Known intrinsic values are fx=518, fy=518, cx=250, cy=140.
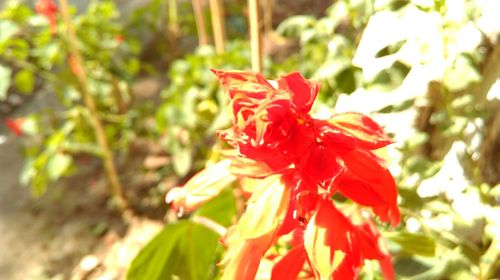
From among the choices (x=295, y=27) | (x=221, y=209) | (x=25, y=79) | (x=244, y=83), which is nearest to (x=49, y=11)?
(x=25, y=79)

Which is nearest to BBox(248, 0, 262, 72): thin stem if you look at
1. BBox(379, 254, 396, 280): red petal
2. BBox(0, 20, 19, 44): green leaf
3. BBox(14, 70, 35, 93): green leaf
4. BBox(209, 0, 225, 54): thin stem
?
BBox(379, 254, 396, 280): red petal

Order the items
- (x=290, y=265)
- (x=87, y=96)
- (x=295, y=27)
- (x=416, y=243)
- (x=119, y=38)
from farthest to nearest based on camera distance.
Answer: (x=119, y=38) < (x=87, y=96) < (x=295, y=27) < (x=416, y=243) < (x=290, y=265)

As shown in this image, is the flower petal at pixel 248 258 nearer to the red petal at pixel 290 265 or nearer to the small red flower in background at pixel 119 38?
the red petal at pixel 290 265

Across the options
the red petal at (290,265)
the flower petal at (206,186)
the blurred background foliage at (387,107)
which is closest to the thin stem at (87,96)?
the blurred background foliage at (387,107)

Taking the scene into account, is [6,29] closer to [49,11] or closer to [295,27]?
[49,11]

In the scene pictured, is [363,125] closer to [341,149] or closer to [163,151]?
[341,149]

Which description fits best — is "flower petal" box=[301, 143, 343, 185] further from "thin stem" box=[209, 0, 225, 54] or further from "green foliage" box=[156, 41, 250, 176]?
"green foliage" box=[156, 41, 250, 176]
